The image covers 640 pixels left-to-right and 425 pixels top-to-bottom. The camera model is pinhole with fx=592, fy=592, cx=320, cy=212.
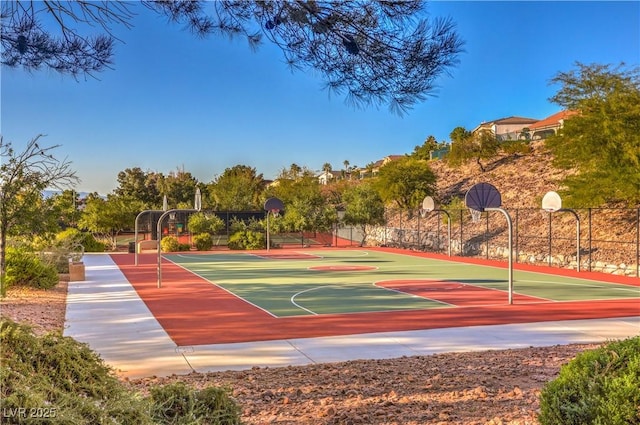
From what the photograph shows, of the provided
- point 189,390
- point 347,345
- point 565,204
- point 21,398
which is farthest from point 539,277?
point 21,398

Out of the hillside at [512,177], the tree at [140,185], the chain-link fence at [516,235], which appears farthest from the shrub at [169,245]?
the tree at [140,185]

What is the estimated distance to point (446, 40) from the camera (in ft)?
19.8

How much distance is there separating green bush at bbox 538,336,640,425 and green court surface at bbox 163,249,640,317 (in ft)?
26.4

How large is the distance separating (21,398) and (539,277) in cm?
1840

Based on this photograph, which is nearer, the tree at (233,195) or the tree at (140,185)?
the tree at (233,195)

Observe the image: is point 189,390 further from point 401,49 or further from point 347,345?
point 347,345

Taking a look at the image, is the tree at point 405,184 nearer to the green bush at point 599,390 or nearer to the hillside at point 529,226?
the hillside at point 529,226

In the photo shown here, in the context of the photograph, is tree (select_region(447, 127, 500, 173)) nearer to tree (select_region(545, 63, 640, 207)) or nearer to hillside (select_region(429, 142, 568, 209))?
hillside (select_region(429, 142, 568, 209))

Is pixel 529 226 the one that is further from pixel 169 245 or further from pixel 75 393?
pixel 75 393

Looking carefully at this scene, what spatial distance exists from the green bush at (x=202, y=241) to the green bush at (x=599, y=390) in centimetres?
2930

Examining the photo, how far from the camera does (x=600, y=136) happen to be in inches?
837

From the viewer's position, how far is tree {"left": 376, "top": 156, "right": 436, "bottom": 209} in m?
38.1

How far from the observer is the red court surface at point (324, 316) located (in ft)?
31.2

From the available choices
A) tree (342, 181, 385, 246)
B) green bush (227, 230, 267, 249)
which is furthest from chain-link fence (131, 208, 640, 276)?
green bush (227, 230, 267, 249)
